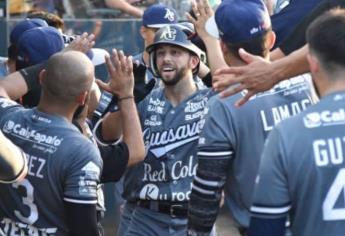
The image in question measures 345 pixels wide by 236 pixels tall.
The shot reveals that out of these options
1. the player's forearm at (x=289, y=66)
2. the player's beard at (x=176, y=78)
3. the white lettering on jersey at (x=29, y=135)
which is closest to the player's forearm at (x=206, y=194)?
the player's forearm at (x=289, y=66)

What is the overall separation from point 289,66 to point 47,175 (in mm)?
1328

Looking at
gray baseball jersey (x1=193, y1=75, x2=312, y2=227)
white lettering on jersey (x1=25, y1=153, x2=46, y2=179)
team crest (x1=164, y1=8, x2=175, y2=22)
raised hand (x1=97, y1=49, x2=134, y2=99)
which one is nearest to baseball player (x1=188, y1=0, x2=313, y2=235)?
gray baseball jersey (x1=193, y1=75, x2=312, y2=227)

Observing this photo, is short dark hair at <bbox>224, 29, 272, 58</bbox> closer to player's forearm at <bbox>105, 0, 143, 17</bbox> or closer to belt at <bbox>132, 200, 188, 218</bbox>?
belt at <bbox>132, 200, 188, 218</bbox>

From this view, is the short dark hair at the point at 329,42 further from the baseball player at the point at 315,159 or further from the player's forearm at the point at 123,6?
the player's forearm at the point at 123,6

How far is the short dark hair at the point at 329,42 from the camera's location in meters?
3.70

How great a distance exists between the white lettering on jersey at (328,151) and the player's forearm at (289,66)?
0.60 meters

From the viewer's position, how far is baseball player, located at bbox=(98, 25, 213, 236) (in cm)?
607

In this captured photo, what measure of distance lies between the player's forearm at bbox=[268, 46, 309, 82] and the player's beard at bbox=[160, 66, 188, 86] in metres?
2.04

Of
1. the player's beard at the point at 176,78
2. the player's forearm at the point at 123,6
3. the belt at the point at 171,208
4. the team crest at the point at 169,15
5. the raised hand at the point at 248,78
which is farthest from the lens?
the player's forearm at the point at 123,6

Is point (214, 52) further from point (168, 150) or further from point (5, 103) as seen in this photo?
point (5, 103)

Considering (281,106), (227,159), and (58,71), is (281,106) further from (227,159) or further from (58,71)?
(58,71)

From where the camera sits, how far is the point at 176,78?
624 cm

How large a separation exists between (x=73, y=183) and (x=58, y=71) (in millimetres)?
573

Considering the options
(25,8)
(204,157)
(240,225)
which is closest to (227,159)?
(204,157)
